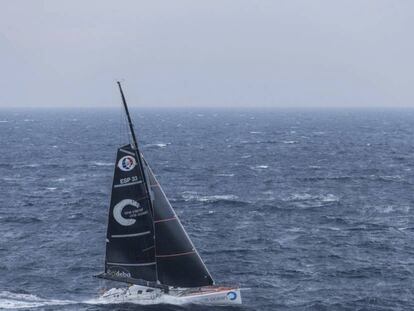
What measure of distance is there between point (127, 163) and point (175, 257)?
8.10 meters

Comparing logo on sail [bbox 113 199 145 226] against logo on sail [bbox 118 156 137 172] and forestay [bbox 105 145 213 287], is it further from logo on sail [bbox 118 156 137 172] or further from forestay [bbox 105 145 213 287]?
logo on sail [bbox 118 156 137 172]

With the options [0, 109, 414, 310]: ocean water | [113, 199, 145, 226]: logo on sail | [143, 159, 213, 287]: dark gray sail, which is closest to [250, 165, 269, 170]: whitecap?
[0, 109, 414, 310]: ocean water

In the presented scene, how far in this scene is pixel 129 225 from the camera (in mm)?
41656

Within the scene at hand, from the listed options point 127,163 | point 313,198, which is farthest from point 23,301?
point 313,198

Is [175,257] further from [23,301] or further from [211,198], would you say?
[211,198]

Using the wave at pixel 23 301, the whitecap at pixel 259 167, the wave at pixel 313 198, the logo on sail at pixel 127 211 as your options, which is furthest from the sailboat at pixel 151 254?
the whitecap at pixel 259 167

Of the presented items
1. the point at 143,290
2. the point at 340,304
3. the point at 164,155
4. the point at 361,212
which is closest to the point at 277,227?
the point at 361,212

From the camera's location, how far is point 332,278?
2016 inches

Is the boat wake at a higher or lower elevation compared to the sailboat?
lower

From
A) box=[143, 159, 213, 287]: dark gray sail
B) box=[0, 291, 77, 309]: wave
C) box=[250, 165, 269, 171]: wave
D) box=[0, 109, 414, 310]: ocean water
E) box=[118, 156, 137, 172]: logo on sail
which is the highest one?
box=[118, 156, 137, 172]: logo on sail

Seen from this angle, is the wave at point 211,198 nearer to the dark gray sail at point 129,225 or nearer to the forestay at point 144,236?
the forestay at point 144,236

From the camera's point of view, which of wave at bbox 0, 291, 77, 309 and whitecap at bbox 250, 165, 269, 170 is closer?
wave at bbox 0, 291, 77, 309

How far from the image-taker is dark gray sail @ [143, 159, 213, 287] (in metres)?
42.3

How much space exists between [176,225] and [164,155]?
96.2 metres
